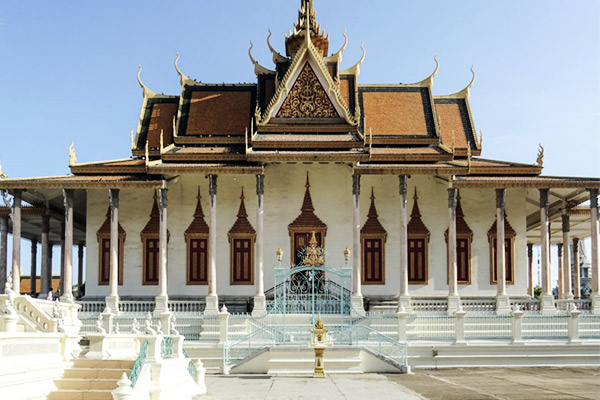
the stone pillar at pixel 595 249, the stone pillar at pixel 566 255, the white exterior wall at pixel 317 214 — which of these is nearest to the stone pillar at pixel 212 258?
the white exterior wall at pixel 317 214

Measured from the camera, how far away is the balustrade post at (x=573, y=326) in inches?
891

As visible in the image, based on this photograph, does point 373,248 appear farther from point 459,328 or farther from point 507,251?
point 459,328

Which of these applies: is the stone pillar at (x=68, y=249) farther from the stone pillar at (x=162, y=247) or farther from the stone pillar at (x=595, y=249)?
the stone pillar at (x=595, y=249)

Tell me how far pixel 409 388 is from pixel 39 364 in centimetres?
763

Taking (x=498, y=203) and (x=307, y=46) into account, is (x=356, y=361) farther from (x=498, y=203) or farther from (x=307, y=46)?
(x=307, y=46)

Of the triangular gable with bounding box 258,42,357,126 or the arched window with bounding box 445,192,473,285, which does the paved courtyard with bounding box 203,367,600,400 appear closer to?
the arched window with bounding box 445,192,473,285

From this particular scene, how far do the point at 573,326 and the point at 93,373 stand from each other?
583 inches

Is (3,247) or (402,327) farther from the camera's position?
(3,247)

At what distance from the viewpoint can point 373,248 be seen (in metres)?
28.9

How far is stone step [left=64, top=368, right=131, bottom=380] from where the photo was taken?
13.3 metres

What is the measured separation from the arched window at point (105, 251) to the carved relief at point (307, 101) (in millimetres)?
7330

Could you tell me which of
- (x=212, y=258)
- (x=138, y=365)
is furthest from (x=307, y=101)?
(x=138, y=365)

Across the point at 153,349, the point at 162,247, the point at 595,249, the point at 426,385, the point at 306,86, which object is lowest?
the point at 426,385

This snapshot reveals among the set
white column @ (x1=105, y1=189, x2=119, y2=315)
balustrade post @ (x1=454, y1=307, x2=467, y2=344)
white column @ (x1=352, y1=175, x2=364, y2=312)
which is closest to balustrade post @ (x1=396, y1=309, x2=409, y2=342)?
balustrade post @ (x1=454, y1=307, x2=467, y2=344)
